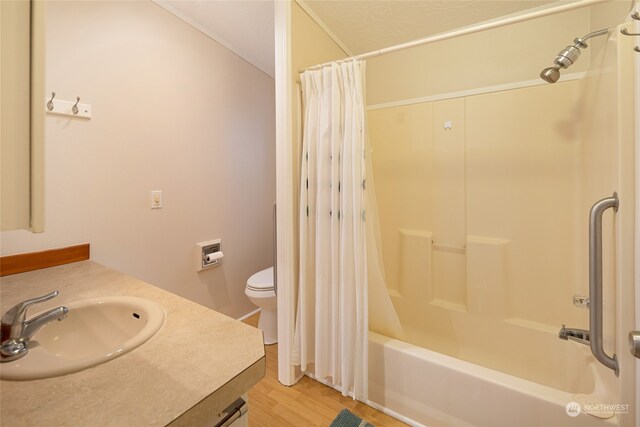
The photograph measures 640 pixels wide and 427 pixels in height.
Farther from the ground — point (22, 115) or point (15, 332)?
point (22, 115)

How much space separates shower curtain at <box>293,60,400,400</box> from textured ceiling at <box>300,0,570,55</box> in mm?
609

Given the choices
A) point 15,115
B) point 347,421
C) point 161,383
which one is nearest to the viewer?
point 15,115

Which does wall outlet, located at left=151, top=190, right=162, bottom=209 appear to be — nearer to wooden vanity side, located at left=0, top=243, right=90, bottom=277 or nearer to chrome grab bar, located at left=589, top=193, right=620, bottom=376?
wooden vanity side, located at left=0, top=243, right=90, bottom=277

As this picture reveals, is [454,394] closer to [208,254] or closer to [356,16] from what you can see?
[208,254]

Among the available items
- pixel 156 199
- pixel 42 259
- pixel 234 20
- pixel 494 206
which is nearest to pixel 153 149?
pixel 156 199

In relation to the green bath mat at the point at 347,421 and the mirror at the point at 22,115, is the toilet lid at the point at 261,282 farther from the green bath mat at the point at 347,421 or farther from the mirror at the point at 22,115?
the mirror at the point at 22,115

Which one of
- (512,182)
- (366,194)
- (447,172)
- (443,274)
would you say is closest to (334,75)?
(366,194)

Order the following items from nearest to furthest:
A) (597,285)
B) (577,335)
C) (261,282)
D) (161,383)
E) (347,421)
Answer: (161,383)
(597,285)
(577,335)
(347,421)
(261,282)

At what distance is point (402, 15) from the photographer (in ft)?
5.53

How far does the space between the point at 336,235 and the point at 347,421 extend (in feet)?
3.10

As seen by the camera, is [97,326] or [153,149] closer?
[97,326]

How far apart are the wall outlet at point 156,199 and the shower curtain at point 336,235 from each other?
995 mm

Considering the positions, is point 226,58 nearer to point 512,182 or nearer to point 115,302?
point 115,302

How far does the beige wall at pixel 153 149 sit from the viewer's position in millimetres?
1243
